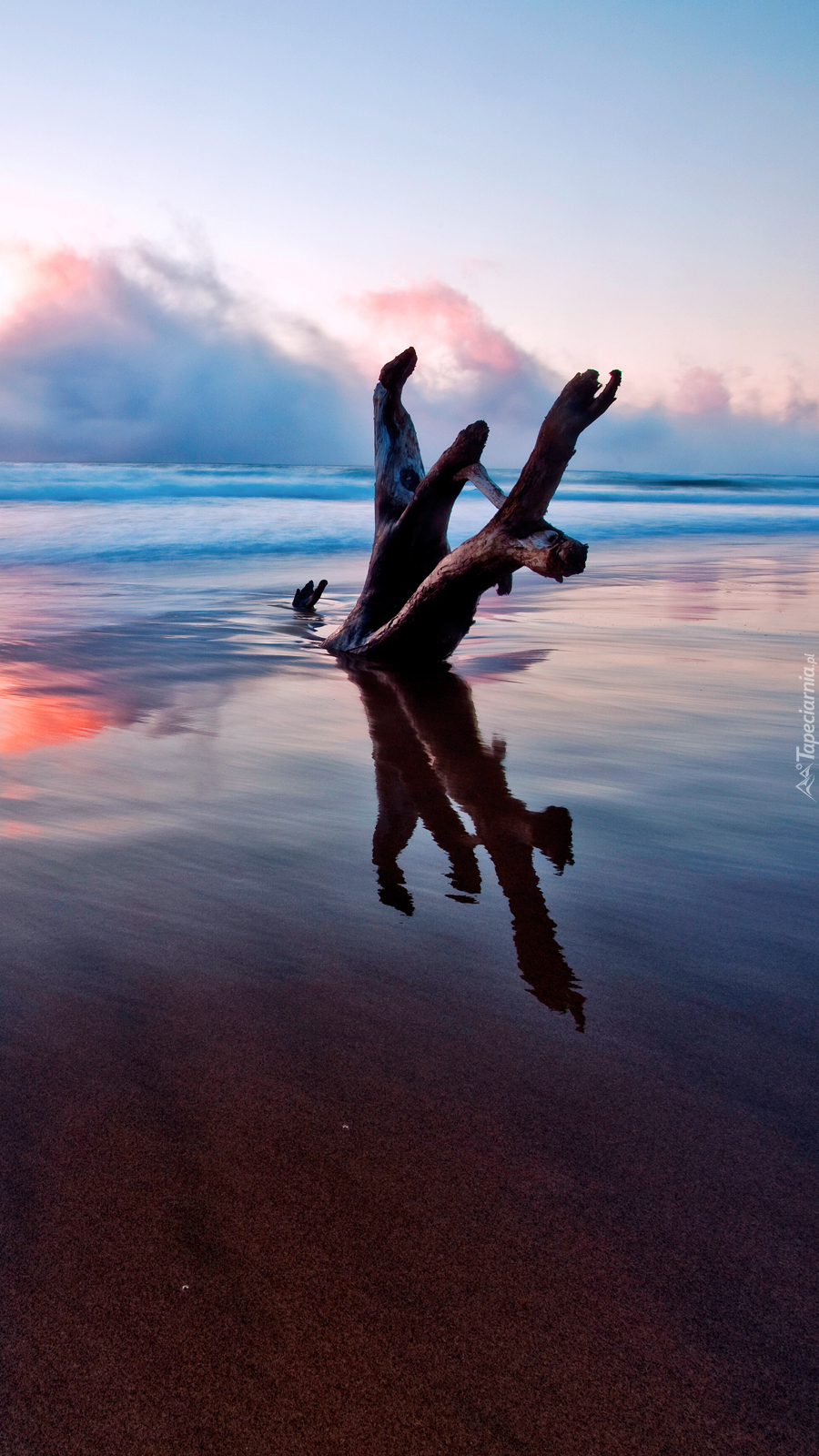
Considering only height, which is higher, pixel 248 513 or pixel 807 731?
pixel 248 513

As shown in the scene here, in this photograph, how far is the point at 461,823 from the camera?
108 inches

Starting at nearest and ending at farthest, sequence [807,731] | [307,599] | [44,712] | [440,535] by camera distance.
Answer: [807,731] < [44,712] < [440,535] < [307,599]

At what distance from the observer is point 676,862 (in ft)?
7.93

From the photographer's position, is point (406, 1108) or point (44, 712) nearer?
point (406, 1108)

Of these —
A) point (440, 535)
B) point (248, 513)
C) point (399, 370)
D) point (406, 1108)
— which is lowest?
point (406, 1108)

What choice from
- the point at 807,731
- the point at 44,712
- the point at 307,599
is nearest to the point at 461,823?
the point at 807,731

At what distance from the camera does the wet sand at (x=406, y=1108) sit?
0.98 metres

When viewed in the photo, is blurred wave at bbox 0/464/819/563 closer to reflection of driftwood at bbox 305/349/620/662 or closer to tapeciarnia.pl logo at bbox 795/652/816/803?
reflection of driftwood at bbox 305/349/620/662

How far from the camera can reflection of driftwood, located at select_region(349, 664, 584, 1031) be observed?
194 centimetres

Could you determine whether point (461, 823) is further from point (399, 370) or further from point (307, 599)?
point (307, 599)

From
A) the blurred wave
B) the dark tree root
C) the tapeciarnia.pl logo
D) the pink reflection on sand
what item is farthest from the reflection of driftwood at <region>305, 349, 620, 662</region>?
the blurred wave

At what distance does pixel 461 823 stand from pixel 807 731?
200cm

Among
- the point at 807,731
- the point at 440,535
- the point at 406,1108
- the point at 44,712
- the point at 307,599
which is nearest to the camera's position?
the point at 406,1108

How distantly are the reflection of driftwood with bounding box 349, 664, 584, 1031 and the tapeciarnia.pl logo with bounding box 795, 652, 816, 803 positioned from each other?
1000mm
